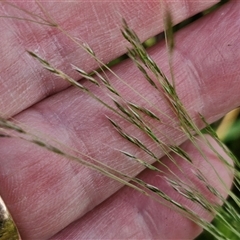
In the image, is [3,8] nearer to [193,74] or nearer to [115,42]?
[115,42]

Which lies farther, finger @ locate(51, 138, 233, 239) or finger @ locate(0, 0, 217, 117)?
finger @ locate(51, 138, 233, 239)

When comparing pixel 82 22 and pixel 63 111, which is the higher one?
pixel 82 22

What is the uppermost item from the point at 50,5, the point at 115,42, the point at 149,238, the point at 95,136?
the point at 50,5

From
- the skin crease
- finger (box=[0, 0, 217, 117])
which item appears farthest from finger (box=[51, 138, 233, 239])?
finger (box=[0, 0, 217, 117])

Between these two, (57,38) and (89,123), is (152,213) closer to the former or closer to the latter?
(89,123)

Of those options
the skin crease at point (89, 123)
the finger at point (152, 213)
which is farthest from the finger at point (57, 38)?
the finger at point (152, 213)

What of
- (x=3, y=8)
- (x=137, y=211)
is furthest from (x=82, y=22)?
(x=137, y=211)

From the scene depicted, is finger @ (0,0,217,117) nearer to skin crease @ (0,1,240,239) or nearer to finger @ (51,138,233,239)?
skin crease @ (0,1,240,239)
